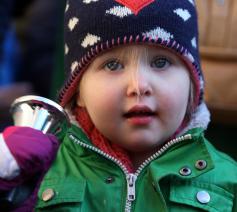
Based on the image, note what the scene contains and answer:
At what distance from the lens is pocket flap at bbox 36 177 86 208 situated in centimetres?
128

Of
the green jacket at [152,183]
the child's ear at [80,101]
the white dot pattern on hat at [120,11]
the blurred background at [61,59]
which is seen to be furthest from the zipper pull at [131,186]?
the blurred background at [61,59]

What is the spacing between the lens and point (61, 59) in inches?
77.1

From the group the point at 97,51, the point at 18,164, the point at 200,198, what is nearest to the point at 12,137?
the point at 18,164

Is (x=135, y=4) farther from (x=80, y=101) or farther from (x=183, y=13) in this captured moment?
(x=80, y=101)

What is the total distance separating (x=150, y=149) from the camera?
4.39 ft

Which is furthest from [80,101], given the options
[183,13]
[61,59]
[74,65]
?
[61,59]

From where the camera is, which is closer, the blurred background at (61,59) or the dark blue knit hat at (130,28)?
the dark blue knit hat at (130,28)

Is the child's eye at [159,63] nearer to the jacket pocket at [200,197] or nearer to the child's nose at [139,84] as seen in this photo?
the child's nose at [139,84]

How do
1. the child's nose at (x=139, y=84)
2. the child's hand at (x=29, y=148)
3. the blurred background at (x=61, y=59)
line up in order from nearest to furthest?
1. the child's hand at (x=29, y=148)
2. the child's nose at (x=139, y=84)
3. the blurred background at (x=61, y=59)

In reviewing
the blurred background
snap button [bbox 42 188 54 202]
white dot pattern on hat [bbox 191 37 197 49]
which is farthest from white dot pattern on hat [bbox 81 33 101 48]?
the blurred background

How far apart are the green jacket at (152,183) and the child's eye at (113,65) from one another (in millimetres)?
171

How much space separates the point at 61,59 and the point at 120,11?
27.7 inches

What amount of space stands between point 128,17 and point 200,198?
1.29 ft

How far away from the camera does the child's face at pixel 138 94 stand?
1.25 m
